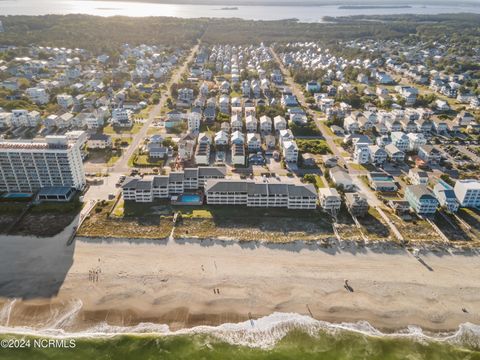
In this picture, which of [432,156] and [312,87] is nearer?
[432,156]

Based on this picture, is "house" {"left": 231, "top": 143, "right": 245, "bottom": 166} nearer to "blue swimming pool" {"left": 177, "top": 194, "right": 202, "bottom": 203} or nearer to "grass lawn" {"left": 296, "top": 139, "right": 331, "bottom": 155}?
"blue swimming pool" {"left": 177, "top": 194, "right": 202, "bottom": 203}

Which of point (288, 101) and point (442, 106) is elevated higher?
point (288, 101)

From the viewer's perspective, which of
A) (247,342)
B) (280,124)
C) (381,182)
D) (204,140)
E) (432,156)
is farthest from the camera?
(280,124)

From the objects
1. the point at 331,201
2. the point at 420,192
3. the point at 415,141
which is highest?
the point at 420,192

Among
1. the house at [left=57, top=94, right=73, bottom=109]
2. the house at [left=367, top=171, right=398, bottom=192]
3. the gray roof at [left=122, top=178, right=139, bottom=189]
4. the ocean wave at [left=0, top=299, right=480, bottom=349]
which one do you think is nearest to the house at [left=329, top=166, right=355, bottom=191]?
the house at [left=367, top=171, right=398, bottom=192]

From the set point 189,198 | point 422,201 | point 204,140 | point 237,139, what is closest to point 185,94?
point 204,140

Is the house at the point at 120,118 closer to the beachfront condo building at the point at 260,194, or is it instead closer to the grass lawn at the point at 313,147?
the beachfront condo building at the point at 260,194

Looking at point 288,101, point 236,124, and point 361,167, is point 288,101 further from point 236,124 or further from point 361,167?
point 361,167

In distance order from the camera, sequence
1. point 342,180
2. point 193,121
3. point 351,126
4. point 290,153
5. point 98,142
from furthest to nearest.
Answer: point 351,126
point 193,121
point 98,142
point 290,153
point 342,180
